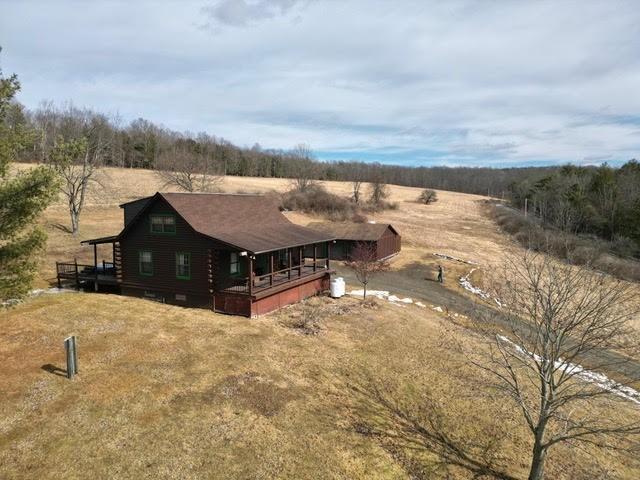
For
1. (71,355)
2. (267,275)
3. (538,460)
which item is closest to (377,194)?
(267,275)

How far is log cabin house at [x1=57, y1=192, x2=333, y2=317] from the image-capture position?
21875 mm

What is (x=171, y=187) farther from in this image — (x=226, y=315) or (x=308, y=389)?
(x=308, y=389)

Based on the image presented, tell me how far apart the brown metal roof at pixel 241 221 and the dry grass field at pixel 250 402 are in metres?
4.07

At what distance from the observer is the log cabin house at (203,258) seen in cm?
2188

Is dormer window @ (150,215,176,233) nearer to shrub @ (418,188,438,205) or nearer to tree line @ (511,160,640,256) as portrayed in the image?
tree line @ (511,160,640,256)

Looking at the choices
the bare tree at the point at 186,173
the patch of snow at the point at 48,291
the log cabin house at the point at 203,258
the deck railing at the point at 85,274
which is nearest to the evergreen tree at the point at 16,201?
the log cabin house at the point at 203,258

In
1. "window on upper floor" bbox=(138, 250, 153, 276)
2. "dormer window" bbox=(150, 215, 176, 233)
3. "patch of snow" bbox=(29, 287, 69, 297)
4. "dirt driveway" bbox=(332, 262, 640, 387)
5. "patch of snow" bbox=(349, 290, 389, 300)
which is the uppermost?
"dormer window" bbox=(150, 215, 176, 233)

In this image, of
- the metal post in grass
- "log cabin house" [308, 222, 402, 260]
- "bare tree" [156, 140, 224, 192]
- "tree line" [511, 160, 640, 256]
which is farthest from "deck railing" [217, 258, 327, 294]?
"tree line" [511, 160, 640, 256]

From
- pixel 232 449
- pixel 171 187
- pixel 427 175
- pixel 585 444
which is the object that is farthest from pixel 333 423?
pixel 427 175

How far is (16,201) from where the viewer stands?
12.4 m

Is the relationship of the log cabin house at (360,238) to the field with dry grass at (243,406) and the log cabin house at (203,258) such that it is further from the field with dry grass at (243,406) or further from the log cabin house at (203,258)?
the field with dry grass at (243,406)

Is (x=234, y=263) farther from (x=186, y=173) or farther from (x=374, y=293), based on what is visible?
(x=186, y=173)

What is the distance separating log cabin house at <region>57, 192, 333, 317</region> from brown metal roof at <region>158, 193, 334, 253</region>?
7cm

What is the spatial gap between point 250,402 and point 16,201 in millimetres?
9133
